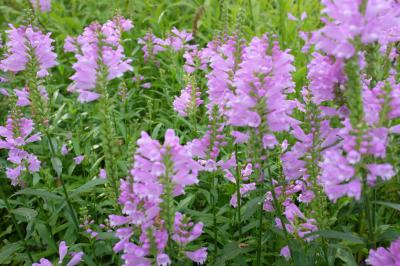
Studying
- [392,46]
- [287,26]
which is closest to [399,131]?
[392,46]

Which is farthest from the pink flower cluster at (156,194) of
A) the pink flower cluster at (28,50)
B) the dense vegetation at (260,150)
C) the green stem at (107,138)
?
the pink flower cluster at (28,50)

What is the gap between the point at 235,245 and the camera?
3324mm

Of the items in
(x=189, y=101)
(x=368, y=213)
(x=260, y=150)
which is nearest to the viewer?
(x=368, y=213)

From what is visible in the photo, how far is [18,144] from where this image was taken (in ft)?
13.8

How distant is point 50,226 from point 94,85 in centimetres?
199

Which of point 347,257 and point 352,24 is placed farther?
point 347,257

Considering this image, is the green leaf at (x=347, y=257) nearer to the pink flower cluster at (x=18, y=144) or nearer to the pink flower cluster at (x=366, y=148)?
the pink flower cluster at (x=366, y=148)

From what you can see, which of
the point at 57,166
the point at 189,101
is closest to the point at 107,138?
the point at 57,166

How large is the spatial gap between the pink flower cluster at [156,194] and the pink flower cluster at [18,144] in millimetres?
1849

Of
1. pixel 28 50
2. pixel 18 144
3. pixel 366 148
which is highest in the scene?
pixel 28 50

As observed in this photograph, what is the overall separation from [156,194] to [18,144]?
2.11 metres

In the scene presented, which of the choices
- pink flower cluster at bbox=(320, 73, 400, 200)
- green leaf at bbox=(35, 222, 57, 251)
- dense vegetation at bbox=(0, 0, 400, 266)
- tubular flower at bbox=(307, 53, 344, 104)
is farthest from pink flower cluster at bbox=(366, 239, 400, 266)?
green leaf at bbox=(35, 222, 57, 251)

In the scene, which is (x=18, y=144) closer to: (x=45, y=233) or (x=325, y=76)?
(x=45, y=233)

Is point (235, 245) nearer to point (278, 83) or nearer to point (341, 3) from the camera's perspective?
point (278, 83)
